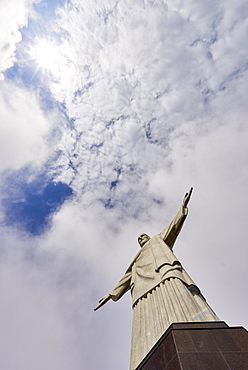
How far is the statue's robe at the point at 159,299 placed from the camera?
4.57m

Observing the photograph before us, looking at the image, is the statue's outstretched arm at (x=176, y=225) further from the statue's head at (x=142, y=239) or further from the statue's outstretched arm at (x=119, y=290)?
the statue's outstretched arm at (x=119, y=290)

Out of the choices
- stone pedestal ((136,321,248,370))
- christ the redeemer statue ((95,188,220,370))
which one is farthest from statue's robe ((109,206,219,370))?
stone pedestal ((136,321,248,370))

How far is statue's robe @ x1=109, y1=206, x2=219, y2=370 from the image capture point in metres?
4.57

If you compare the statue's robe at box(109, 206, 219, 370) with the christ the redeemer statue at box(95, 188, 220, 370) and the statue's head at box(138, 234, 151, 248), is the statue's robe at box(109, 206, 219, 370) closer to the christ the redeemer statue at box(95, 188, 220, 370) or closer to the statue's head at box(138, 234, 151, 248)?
the christ the redeemer statue at box(95, 188, 220, 370)

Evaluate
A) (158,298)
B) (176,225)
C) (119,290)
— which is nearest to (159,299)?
(158,298)

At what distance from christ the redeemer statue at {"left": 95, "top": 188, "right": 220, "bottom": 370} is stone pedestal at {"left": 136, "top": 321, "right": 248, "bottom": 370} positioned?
792 mm

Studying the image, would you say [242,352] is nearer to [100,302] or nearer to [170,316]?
[170,316]

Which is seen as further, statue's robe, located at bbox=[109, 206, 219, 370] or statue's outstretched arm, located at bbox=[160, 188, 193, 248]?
statue's outstretched arm, located at bbox=[160, 188, 193, 248]

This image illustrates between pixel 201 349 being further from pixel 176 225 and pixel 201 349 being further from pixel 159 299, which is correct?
pixel 176 225

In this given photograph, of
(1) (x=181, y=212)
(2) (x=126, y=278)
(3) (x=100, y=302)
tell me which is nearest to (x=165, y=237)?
(1) (x=181, y=212)

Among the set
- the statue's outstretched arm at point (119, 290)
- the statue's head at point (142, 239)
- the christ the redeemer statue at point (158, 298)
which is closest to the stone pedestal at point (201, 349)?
the christ the redeemer statue at point (158, 298)

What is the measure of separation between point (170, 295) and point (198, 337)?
64.5 inches

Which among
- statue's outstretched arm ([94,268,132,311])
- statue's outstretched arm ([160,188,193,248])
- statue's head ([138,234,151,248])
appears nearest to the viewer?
statue's outstretched arm ([94,268,132,311])

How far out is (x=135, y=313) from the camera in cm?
581
